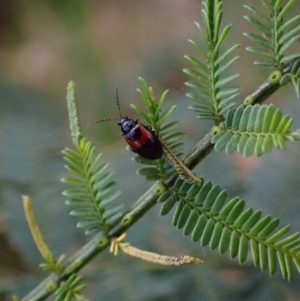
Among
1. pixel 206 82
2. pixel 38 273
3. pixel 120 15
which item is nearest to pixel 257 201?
pixel 38 273

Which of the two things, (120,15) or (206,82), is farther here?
(120,15)

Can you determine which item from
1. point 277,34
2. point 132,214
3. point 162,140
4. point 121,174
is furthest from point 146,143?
point 121,174

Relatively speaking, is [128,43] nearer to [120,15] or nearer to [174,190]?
[120,15]

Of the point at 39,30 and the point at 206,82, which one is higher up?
the point at 39,30

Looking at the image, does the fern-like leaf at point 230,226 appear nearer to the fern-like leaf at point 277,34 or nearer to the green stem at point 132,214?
the green stem at point 132,214

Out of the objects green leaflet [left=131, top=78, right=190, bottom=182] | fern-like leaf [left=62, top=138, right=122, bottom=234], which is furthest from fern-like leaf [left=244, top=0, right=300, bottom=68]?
fern-like leaf [left=62, top=138, right=122, bottom=234]

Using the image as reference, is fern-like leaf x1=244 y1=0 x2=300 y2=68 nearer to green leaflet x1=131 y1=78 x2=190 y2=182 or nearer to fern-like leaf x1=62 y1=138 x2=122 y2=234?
green leaflet x1=131 y1=78 x2=190 y2=182

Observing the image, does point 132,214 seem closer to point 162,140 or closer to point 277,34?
point 162,140
